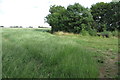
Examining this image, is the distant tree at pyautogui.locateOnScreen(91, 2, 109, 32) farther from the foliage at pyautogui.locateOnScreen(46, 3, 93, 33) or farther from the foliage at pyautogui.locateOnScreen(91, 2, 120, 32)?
the foliage at pyautogui.locateOnScreen(46, 3, 93, 33)

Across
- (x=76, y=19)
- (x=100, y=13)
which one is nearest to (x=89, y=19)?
(x=76, y=19)

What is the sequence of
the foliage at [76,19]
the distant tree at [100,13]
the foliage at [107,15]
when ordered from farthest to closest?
the distant tree at [100,13], the foliage at [107,15], the foliage at [76,19]

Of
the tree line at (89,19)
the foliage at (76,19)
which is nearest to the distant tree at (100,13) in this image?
the tree line at (89,19)

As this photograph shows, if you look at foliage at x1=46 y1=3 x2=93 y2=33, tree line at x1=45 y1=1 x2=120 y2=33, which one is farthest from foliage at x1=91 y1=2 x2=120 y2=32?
foliage at x1=46 y1=3 x2=93 y2=33

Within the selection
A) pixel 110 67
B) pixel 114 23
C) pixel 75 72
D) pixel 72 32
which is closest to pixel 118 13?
pixel 114 23

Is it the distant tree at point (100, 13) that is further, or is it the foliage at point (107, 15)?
the distant tree at point (100, 13)

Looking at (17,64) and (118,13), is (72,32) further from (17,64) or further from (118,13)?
(17,64)

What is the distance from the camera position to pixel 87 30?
16797 mm

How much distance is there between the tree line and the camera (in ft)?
54.7

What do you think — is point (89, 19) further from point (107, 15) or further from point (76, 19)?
point (107, 15)

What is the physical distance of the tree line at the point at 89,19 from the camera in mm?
16688

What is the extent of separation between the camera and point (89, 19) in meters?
16.6

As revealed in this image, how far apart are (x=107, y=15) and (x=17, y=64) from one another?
59.6 feet

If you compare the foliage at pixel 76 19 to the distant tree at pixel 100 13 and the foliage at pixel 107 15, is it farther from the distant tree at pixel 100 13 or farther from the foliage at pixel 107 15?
the foliage at pixel 107 15
